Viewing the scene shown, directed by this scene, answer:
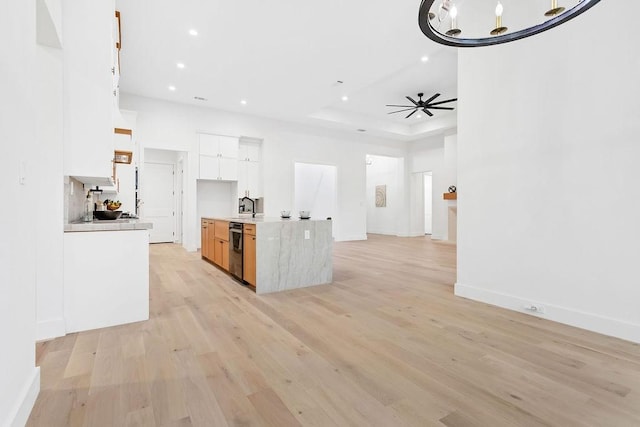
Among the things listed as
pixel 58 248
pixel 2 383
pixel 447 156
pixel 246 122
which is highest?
pixel 246 122

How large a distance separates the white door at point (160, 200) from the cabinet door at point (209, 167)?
1.80m

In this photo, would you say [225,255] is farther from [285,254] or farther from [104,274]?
[104,274]

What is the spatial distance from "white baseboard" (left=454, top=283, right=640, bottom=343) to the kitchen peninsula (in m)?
1.78

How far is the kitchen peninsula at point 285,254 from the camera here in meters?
3.76

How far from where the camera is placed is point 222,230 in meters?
4.91

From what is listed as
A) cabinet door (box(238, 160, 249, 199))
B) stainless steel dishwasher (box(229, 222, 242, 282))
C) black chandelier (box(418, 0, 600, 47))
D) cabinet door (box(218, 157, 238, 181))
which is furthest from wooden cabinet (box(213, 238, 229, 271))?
black chandelier (box(418, 0, 600, 47))

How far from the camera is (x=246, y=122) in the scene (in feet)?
25.9

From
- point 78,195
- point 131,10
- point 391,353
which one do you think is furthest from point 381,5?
point 78,195

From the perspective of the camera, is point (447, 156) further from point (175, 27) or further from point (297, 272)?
point (175, 27)

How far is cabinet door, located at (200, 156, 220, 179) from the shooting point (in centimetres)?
728

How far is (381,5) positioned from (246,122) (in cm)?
494

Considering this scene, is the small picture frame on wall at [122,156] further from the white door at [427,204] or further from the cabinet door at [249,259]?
the white door at [427,204]

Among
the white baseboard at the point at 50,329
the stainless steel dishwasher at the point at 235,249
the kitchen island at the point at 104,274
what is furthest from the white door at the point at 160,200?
the white baseboard at the point at 50,329

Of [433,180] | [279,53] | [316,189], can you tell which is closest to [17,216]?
[279,53]
